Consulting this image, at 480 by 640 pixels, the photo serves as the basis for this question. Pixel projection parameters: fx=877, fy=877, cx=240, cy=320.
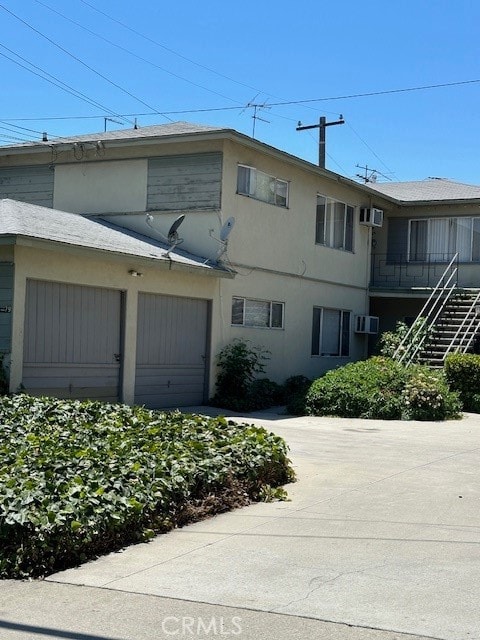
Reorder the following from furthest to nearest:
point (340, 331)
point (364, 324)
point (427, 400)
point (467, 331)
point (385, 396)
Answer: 1. point (364, 324)
2. point (340, 331)
3. point (467, 331)
4. point (385, 396)
5. point (427, 400)

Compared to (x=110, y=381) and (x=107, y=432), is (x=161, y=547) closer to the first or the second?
(x=107, y=432)

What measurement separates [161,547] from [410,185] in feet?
78.5

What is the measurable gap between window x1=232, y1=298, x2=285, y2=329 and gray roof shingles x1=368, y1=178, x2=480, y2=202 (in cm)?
708

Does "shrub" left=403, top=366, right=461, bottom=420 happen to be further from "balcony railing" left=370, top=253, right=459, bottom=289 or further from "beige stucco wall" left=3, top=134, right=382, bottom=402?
"balcony railing" left=370, top=253, right=459, bottom=289

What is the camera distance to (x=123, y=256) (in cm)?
1536

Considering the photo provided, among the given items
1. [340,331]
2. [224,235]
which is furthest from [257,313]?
[340,331]

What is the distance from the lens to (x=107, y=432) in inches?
385

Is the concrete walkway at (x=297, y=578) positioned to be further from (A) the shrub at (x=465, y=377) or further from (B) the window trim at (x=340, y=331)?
(B) the window trim at (x=340, y=331)

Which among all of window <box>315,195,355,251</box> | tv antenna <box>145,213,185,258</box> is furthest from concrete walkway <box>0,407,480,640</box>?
window <box>315,195,355,251</box>

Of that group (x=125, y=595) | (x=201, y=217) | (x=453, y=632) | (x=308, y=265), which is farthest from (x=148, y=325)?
(x=453, y=632)

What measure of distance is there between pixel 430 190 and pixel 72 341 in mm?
16064

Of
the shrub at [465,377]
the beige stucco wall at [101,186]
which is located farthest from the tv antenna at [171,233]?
the shrub at [465,377]

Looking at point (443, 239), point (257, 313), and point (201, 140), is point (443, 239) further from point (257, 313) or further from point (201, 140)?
point (201, 140)

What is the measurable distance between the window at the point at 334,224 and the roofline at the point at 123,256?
5202 millimetres
